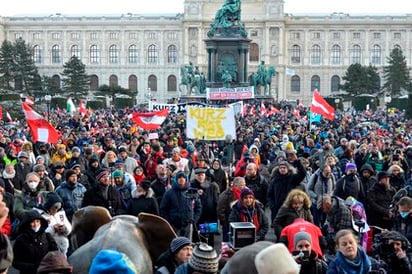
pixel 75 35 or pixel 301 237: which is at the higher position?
pixel 75 35

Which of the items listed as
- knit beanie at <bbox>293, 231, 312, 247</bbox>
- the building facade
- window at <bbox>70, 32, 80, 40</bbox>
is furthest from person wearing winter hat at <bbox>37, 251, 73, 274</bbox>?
window at <bbox>70, 32, 80, 40</bbox>

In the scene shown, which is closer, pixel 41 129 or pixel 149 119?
pixel 41 129

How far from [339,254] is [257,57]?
8451cm

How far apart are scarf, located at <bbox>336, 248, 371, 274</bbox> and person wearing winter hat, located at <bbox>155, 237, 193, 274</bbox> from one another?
1.16 metres

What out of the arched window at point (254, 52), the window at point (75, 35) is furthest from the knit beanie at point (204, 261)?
the window at point (75, 35)

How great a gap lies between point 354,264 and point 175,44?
8584 cm

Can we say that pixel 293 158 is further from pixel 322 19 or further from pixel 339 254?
pixel 322 19

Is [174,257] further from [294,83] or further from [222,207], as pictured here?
[294,83]

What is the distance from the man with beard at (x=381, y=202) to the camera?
30.0 ft

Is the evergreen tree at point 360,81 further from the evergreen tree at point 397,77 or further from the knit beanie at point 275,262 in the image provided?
the knit beanie at point 275,262

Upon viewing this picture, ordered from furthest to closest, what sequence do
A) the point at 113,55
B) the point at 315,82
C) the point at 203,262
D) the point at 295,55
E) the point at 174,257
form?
the point at 113,55 → the point at 295,55 → the point at 315,82 → the point at 174,257 → the point at 203,262

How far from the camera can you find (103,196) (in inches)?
321

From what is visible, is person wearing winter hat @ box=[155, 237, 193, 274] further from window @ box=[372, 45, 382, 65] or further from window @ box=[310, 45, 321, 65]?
window @ box=[372, 45, 382, 65]

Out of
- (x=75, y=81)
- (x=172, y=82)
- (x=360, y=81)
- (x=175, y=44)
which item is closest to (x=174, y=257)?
(x=360, y=81)
